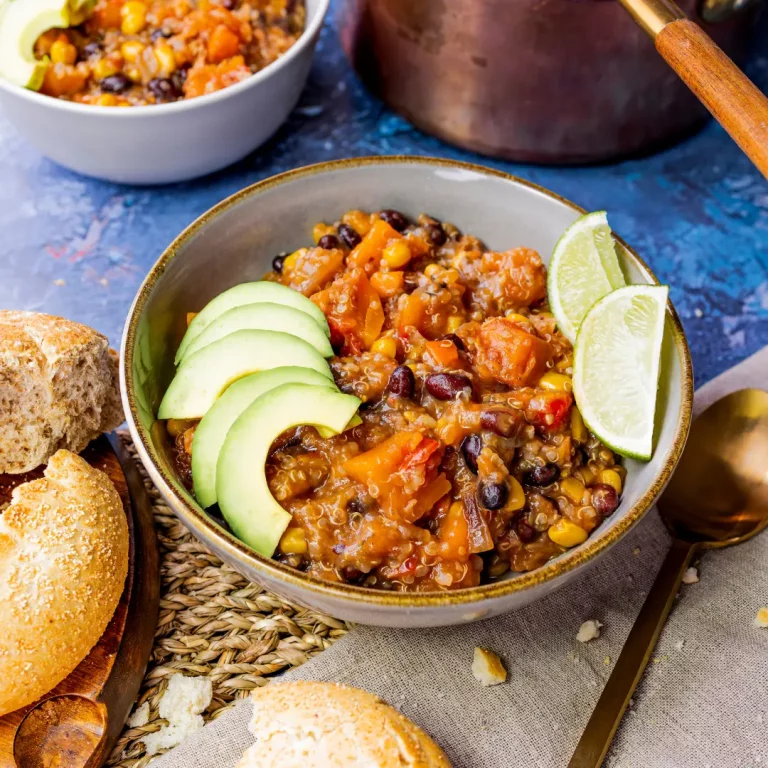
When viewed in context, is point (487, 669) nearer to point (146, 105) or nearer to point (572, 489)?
point (572, 489)

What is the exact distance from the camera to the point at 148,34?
4.45 m

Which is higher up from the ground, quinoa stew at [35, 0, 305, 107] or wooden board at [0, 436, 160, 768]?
quinoa stew at [35, 0, 305, 107]

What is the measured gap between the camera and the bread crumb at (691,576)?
10.6ft

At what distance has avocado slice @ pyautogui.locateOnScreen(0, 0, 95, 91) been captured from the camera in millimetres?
4141

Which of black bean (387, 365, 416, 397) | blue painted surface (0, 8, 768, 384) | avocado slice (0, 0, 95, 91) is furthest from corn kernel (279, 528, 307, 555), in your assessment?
avocado slice (0, 0, 95, 91)

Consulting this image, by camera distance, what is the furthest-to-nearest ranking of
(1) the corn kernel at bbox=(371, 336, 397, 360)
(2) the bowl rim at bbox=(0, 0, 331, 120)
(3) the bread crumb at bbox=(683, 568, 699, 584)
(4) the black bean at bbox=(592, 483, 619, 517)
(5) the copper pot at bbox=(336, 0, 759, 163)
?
(2) the bowl rim at bbox=(0, 0, 331, 120)
(5) the copper pot at bbox=(336, 0, 759, 163)
(3) the bread crumb at bbox=(683, 568, 699, 584)
(1) the corn kernel at bbox=(371, 336, 397, 360)
(4) the black bean at bbox=(592, 483, 619, 517)

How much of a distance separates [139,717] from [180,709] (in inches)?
5.3

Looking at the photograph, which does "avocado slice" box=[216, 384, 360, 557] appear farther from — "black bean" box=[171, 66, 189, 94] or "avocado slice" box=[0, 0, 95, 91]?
"avocado slice" box=[0, 0, 95, 91]

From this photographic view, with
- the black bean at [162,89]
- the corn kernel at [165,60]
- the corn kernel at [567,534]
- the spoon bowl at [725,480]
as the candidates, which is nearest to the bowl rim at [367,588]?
the corn kernel at [567,534]

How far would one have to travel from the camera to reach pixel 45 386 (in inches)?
122

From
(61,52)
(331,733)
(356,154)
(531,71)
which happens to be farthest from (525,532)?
(61,52)

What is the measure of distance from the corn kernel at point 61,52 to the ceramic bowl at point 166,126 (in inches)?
13.3

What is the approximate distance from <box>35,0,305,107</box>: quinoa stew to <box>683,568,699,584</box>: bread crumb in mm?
2987

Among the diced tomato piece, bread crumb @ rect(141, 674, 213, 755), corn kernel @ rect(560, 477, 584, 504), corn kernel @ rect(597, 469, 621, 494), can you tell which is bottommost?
bread crumb @ rect(141, 674, 213, 755)
